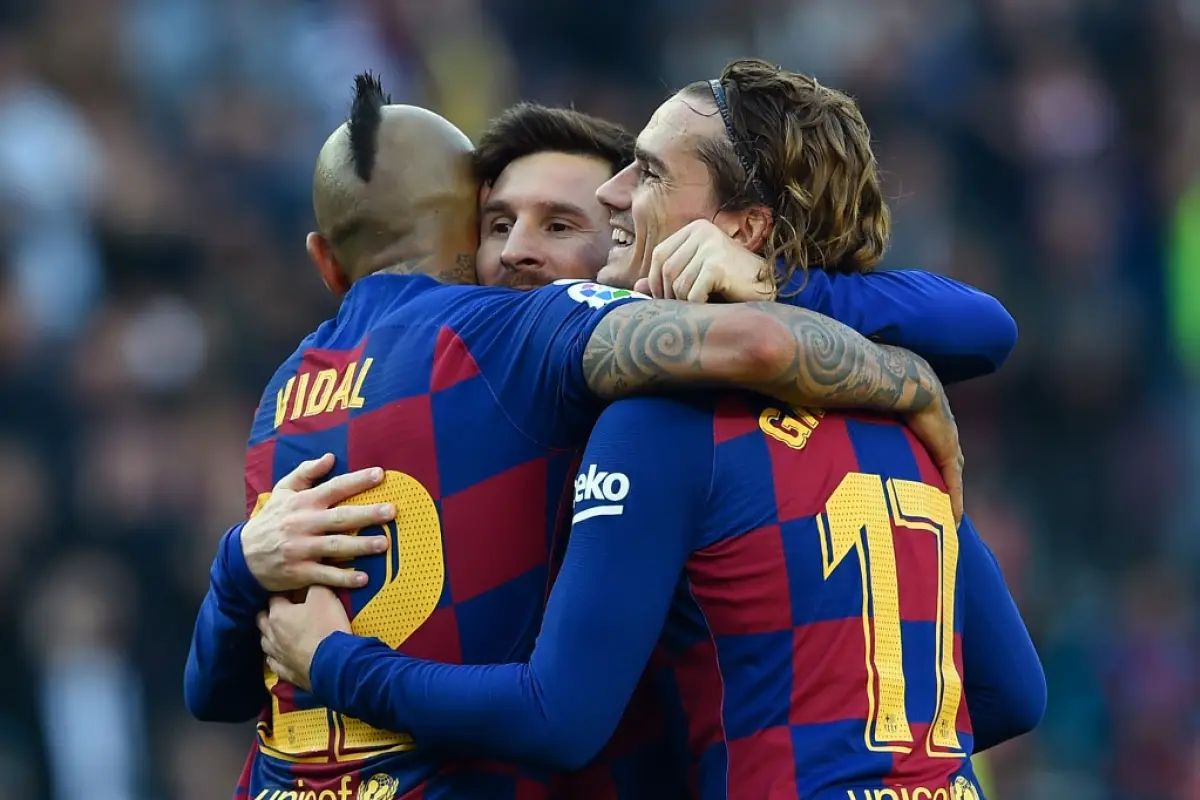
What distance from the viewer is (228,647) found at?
395 cm

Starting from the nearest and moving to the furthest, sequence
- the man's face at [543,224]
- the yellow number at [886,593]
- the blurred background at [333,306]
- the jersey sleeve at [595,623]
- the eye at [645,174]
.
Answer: the jersey sleeve at [595,623]
the yellow number at [886,593]
the eye at [645,174]
the man's face at [543,224]
the blurred background at [333,306]

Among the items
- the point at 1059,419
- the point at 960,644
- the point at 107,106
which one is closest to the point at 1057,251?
the point at 1059,419

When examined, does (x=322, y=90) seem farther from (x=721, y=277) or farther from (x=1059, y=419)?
(x=721, y=277)

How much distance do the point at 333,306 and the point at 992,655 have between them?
646cm

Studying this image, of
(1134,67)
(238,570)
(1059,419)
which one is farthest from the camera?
(1134,67)

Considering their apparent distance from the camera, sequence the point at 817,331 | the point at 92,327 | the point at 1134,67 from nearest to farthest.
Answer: the point at 817,331
the point at 92,327
the point at 1134,67

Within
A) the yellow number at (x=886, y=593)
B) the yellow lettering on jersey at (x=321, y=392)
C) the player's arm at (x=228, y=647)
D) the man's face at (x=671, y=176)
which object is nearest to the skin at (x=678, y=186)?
the man's face at (x=671, y=176)

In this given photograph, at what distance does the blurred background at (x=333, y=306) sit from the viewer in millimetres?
8594

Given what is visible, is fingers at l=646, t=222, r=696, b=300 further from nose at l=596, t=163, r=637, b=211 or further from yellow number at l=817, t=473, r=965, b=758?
yellow number at l=817, t=473, r=965, b=758

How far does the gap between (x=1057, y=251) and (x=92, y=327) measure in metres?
5.78

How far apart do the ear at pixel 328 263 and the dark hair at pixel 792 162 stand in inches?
37.4

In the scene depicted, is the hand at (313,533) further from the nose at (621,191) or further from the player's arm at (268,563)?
the nose at (621,191)

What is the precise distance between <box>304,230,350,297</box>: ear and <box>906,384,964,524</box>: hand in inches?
54.4

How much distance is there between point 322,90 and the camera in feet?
35.1
